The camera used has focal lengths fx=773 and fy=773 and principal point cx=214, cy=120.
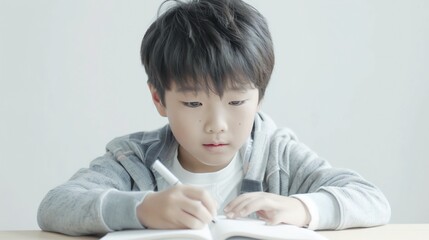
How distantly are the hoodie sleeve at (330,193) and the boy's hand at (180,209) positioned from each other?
19 cm

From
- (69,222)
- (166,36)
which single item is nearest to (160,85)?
(166,36)

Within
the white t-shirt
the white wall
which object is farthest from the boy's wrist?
the white wall

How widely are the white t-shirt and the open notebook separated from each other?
1.12ft

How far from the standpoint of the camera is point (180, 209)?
0.97 m

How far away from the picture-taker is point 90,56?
2191mm

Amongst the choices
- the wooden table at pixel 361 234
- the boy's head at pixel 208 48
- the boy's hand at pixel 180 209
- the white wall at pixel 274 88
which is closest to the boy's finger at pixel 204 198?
the boy's hand at pixel 180 209

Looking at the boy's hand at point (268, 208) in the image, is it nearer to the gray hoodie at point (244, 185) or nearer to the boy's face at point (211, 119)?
the gray hoodie at point (244, 185)

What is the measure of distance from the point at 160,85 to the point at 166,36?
84 mm

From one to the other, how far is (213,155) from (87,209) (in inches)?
11.1

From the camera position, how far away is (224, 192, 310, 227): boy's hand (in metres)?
1.02

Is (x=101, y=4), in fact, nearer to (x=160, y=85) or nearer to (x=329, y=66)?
(x=329, y=66)

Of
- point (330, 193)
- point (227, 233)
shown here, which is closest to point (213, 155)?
point (330, 193)

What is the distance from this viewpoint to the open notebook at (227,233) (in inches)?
34.9

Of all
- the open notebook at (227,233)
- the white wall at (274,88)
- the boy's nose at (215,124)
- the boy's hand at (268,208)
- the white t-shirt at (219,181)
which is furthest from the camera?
the white wall at (274,88)
